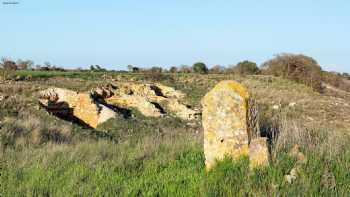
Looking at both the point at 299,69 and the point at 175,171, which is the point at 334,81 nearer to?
the point at 299,69

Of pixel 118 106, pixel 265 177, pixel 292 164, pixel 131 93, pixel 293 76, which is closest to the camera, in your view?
pixel 265 177

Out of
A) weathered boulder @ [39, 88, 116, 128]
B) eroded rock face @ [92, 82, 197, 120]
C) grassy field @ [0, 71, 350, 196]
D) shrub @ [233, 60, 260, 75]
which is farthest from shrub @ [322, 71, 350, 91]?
grassy field @ [0, 71, 350, 196]

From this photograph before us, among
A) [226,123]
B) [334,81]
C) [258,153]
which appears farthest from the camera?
[334,81]

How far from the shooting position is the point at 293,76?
52938 millimetres

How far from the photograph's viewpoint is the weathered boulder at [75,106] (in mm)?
24141

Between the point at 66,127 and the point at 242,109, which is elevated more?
the point at 242,109

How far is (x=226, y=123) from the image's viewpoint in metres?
5.89

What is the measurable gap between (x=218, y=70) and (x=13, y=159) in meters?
64.8

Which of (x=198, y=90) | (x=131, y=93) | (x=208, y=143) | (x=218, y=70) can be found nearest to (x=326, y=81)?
(x=218, y=70)

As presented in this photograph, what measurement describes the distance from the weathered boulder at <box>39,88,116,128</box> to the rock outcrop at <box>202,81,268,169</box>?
57.7 ft

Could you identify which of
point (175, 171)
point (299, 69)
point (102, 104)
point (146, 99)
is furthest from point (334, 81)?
point (175, 171)

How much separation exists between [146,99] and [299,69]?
3004 cm

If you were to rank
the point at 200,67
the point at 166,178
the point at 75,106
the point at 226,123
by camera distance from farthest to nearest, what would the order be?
the point at 200,67 → the point at 75,106 → the point at 226,123 → the point at 166,178

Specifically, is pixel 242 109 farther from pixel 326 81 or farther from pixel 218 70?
pixel 218 70
